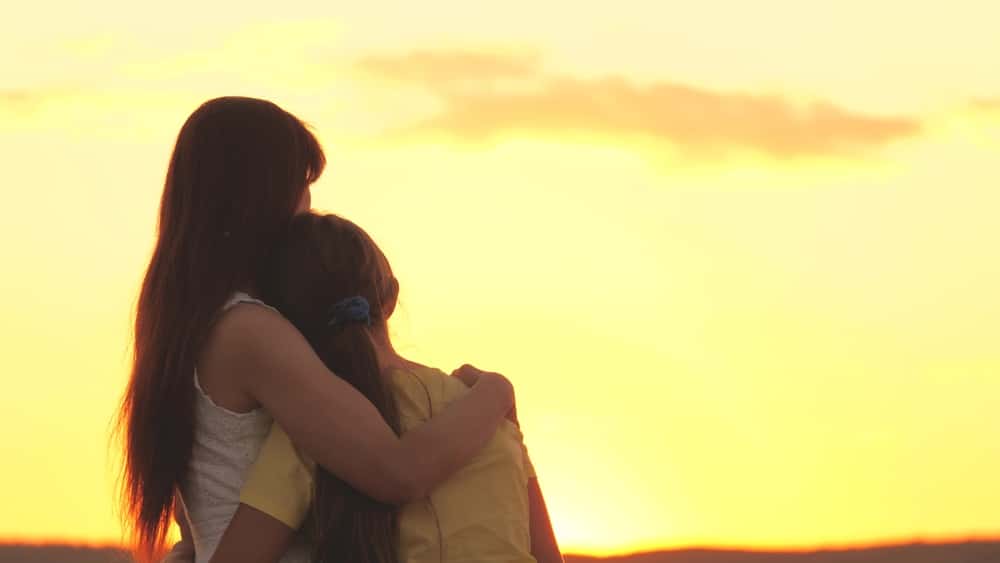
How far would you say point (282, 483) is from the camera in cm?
375

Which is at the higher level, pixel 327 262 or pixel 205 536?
pixel 327 262

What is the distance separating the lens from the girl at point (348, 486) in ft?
12.3

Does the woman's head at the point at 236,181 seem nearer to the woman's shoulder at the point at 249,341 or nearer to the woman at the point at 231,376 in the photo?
the woman at the point at 231,376

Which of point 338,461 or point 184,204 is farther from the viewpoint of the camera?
point 184,204

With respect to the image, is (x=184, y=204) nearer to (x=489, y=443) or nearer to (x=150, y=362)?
(x=150, y=362)

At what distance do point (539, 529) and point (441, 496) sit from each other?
38 centimetres

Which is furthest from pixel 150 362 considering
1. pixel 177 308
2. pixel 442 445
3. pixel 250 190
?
pixel 442 445

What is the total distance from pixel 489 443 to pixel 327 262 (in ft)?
1.66

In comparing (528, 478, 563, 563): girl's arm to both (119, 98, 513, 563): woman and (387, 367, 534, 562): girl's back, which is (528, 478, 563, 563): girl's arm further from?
(119, 98, 513, 563): woman

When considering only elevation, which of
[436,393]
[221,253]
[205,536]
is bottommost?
[205,536]

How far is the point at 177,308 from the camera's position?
3.94 metres

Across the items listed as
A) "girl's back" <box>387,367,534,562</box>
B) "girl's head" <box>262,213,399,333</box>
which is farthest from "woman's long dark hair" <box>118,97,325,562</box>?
"girl's back" <box>387,367,534,562</box>

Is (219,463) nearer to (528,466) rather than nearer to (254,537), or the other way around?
(254,537)

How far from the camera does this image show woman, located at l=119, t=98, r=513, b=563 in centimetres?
375
